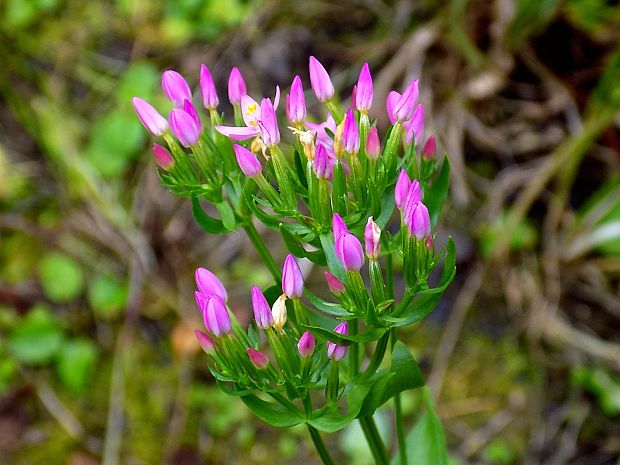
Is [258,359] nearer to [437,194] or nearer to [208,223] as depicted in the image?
[208,223]

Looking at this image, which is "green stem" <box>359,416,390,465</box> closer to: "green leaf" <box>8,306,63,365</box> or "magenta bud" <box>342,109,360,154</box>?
"magenta bud" <box>342,109,360,154</box>

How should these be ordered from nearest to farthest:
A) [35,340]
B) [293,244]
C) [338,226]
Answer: [338,226], [293,244], [35,340]

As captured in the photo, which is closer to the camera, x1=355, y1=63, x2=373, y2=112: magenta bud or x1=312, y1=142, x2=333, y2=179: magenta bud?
x1=312, y1=142, x2=333, y2=179: magenta bud

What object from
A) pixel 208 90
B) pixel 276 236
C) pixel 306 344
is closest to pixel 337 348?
pixel 306 344

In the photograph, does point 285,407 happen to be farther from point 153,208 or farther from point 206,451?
point 153,208

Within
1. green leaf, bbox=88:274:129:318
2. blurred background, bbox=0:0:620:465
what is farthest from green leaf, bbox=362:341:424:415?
green leaf, bbox=88:274:129:318

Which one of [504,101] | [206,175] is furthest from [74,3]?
[206,175]
